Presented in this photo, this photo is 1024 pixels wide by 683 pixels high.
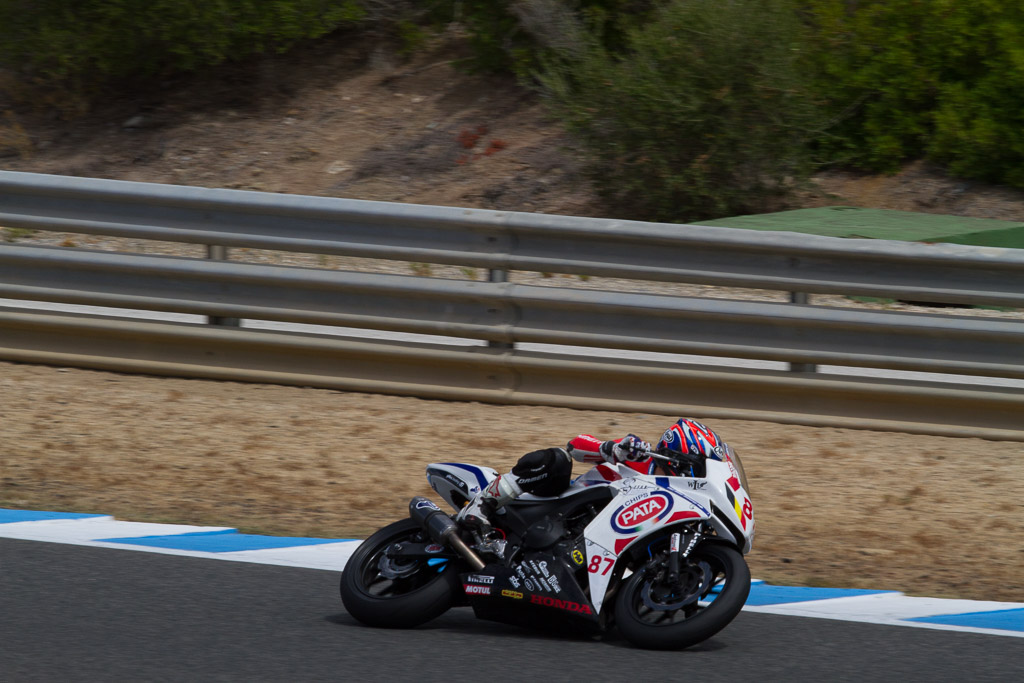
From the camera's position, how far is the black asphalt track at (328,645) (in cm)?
400

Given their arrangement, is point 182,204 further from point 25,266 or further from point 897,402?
point 897,402

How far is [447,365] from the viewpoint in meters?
7.45

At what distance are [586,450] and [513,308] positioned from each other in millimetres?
3029

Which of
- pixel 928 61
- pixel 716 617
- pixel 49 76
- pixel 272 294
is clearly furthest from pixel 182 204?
pixel 49 76

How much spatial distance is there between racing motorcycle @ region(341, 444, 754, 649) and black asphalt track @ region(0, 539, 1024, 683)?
12 centimetres

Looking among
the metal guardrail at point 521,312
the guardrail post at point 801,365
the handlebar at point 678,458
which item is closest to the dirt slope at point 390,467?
the guardrail post at point 801,365

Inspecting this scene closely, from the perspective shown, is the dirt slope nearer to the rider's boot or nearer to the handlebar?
the handlebar

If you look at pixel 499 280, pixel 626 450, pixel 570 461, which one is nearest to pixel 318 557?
pixel 570 461

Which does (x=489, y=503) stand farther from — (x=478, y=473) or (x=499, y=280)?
(x=499, y=280)

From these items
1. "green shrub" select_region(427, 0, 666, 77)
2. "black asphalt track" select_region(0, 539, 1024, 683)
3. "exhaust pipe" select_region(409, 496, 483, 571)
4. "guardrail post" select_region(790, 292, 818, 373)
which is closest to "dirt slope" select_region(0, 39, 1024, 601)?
"guardrail post" select_region(790, 292, 818, 373)

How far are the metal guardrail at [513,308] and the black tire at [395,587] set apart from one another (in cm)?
287

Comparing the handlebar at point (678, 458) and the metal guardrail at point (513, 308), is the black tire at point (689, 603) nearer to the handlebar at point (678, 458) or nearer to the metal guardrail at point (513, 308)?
the handlebar at point (678, 458)

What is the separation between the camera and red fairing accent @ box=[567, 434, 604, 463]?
4352 mm

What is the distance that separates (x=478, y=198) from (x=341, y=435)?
6549mm
